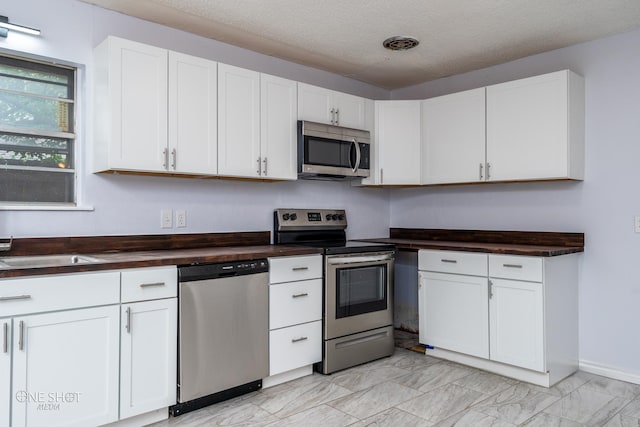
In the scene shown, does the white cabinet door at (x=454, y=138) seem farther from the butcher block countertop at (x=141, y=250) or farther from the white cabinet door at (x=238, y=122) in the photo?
the white cabinet door at (x=238, y=122)

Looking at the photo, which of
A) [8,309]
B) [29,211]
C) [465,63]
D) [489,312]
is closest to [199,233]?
[29,211]

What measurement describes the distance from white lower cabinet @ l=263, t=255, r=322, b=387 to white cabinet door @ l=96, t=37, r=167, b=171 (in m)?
1.04

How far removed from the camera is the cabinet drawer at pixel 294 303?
2.97m

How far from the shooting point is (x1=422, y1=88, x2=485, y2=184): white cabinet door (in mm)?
3641

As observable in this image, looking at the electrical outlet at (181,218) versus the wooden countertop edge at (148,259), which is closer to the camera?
the wooden countertop edge at (148,259)

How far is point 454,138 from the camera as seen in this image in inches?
150

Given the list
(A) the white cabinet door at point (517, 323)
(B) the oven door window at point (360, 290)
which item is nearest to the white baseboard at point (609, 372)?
(A) the white cabinet door at point (517, 323)

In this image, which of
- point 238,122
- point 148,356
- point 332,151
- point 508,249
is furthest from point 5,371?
point 508,249

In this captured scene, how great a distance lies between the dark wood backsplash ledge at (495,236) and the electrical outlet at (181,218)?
7.44 ft

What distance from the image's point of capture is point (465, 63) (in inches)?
152

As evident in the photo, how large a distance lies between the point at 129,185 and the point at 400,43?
2.20 meters

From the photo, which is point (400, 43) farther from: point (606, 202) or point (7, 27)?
point (7, 27)

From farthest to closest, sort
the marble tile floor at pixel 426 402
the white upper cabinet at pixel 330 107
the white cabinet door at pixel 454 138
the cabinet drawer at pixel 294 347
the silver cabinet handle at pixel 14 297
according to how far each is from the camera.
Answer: the white cabinet door at pixel 454 138
the white upper cabinet at pixel 330 107
the cabinet drawer at pixel 294 347
the marble tile floor at pixel 426 402
the silver cabinet handle at pixel 14 297

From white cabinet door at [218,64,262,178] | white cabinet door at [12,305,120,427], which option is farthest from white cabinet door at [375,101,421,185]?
white cabinet door at [12,305,120,427]
